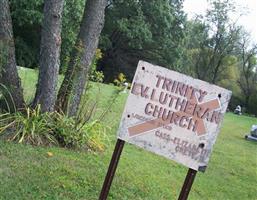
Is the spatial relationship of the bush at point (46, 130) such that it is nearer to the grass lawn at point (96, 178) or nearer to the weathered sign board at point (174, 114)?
the grass lawn at point (96, 178)

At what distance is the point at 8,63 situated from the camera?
6.46 metres

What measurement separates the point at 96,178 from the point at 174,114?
72.9 inches

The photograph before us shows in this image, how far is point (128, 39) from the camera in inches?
1422

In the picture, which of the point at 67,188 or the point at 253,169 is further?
the point at 253,169

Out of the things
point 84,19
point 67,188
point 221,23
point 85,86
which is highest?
point 221,23

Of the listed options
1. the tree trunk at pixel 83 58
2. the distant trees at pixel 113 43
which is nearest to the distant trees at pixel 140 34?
the distant trees at pixel 113 43

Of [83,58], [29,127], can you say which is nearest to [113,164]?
[29,127]

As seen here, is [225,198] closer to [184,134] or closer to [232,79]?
[184,134]

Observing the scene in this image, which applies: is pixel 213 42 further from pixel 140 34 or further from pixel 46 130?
pixel 46 130

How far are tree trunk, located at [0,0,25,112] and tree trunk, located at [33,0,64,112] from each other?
29cm

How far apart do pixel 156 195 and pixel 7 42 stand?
114 inches

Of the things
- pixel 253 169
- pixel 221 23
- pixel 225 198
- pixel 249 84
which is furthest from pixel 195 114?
pixel 249 84

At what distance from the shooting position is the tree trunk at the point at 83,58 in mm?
6934

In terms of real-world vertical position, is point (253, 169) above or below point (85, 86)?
below
